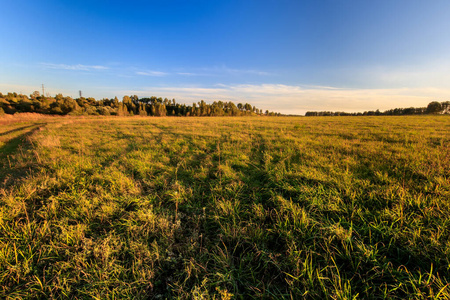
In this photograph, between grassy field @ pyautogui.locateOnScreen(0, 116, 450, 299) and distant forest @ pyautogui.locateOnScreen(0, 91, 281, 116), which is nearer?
grassy field @ pyautogui.locateOnScreen(0, 116, 450, 299)

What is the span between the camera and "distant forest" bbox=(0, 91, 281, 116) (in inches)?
1922

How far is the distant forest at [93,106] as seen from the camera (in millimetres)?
48819

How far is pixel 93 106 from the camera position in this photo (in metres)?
57.0

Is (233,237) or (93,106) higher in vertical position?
(93,106)

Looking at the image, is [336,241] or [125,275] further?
[336,241]

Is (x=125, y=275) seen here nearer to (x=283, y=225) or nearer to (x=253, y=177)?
(x=283, y=225)

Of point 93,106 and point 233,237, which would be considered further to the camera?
point 93,106

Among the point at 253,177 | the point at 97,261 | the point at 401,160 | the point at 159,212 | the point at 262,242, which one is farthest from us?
the point at 401,160

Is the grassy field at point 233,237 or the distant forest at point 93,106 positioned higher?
the distant forest at point 93,106

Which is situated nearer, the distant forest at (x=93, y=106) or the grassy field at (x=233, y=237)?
the grassy field at (x=233, y=237)

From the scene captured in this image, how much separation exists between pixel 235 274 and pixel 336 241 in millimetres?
1451

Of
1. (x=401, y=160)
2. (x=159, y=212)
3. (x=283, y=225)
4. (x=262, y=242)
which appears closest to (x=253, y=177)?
(x=283, y=225)

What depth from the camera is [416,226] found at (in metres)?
2.13

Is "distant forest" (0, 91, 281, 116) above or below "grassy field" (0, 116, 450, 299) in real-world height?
above
